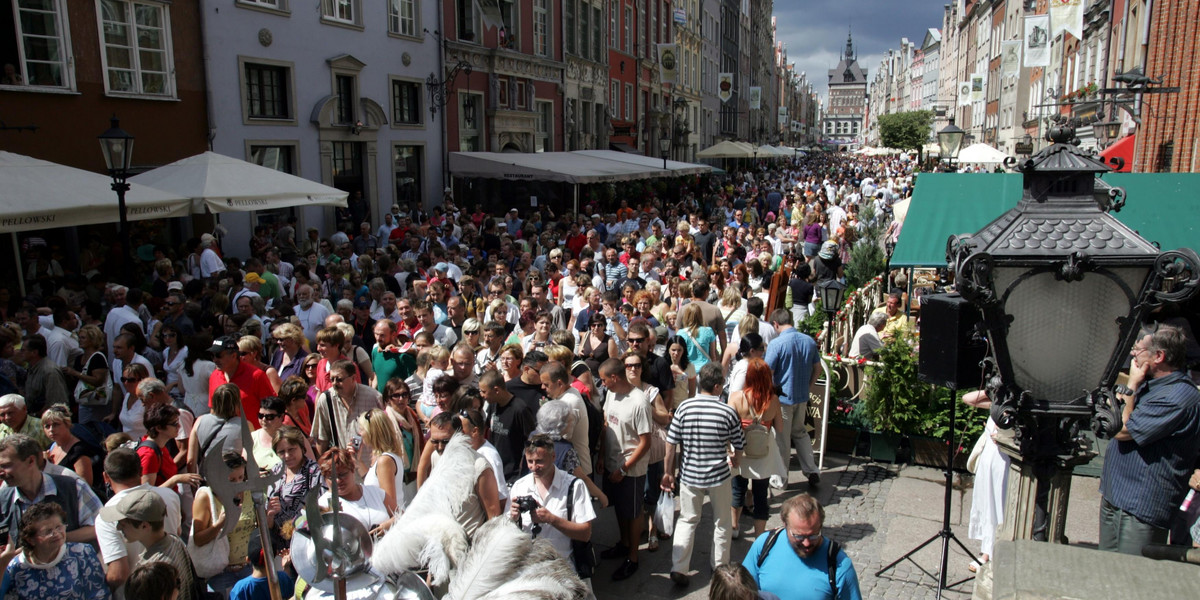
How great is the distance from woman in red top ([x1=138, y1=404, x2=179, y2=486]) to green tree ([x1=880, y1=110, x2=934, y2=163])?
70.4 m

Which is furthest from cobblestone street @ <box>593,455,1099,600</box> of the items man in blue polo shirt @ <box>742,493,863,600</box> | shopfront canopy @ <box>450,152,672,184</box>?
shopfront canopy @ <box>450,152,672,184</box>

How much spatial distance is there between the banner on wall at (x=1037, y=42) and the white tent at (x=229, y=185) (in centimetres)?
2056

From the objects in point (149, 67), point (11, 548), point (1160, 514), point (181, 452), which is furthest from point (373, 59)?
point (1160, 514)

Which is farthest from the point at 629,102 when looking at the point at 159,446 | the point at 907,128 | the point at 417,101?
the point at 907,128

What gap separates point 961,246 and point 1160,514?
3017 millimetres

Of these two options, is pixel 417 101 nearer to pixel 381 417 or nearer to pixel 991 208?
pixel 991 208

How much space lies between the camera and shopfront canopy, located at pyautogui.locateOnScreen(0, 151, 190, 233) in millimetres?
8391

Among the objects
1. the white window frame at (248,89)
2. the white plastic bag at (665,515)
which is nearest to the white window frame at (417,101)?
the white window frame at (248,89)

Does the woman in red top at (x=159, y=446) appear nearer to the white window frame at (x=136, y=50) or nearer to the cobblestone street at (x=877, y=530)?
the cobblestone street at (x=877, y=530)

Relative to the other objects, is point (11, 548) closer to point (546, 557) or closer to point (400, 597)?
point (400, 597)

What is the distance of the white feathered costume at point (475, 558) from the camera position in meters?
2.11

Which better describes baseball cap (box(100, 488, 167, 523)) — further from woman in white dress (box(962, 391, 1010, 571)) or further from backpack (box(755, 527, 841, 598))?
woman in white dress (box(962, 391, 1010, 571))

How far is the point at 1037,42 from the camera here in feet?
→ 76.2

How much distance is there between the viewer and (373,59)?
60.3 ft
